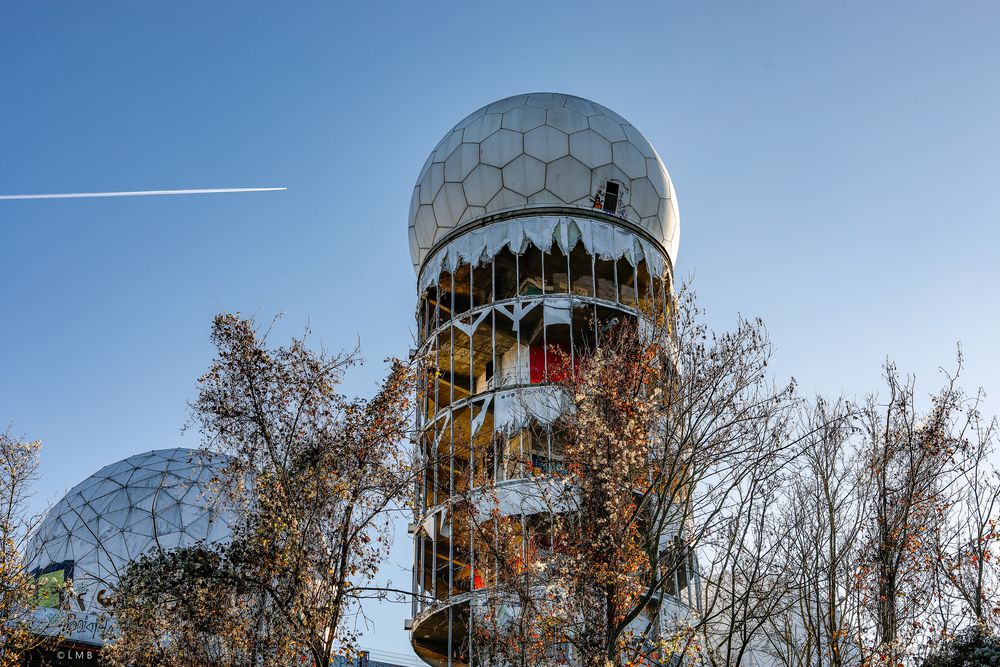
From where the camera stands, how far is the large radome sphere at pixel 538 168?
3050 cm

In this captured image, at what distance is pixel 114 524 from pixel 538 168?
66.1 feet

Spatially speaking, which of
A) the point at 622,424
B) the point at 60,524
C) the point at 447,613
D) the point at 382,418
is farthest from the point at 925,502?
the point at 60,524

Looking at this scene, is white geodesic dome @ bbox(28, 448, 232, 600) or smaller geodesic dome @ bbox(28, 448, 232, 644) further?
white geodesic dome @ bbox(28, 448, 232, 600)

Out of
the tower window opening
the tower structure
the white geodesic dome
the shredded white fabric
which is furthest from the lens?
the white geodesic dome

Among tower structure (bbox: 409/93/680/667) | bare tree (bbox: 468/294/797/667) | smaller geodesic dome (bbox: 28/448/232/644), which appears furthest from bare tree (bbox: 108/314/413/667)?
smaller geodesic dome (bbox: 28/448/232/644)

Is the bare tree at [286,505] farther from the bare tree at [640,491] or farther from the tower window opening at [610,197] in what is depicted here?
the tower window opening at [610,197]

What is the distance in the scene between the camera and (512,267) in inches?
1228

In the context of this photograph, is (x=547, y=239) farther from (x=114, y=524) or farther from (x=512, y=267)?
(x=114, y=524)

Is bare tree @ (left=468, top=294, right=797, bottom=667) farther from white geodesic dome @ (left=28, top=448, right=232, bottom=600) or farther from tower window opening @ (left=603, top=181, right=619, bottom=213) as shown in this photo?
white geodesic dome @ (left=28, top=448, right=232, bottom=600)

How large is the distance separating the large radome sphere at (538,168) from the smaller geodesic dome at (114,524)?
490 inches

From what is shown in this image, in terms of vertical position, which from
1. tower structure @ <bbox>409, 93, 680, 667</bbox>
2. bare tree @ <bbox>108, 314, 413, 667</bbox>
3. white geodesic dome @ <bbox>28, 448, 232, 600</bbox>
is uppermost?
tower structure @ <bbox>409, 93, 680, 667</bbox>

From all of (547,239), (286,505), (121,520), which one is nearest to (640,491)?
(286,505)

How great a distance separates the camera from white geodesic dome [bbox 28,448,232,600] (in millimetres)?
34844

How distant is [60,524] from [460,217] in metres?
19.5
